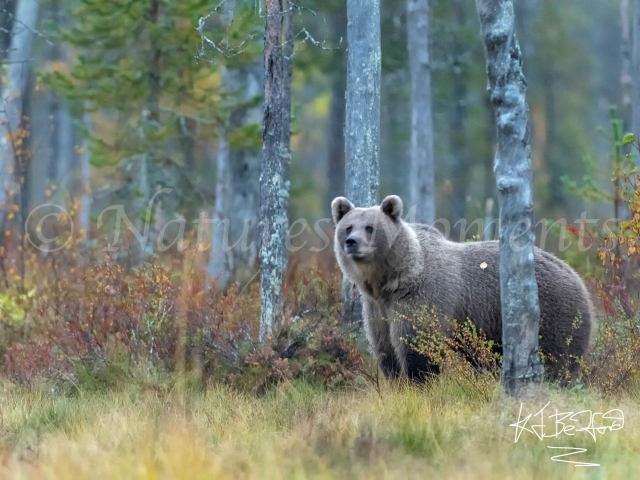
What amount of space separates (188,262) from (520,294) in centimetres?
551

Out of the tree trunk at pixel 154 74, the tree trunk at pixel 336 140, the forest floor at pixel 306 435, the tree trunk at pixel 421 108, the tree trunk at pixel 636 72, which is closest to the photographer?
the forest floor at pixel 306 435

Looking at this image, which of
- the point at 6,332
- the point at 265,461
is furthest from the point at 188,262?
the point at 265,461

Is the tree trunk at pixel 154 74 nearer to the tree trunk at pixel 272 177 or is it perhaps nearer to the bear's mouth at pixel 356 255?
the tree trunk at pixel 272 177

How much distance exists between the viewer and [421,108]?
15.2m

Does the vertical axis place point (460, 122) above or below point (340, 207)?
above

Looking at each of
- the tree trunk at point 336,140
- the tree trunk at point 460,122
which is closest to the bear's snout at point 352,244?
the tree trunk at point 336,140

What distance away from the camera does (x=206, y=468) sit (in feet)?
13.0

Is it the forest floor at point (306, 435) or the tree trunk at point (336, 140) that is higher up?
the tree trunk at point (336, 140)

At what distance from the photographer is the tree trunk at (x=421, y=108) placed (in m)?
15.0

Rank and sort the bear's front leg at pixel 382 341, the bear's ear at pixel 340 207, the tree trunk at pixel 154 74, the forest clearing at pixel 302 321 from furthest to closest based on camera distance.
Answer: the tree trunk at pixel 154 74
the bear's ear at pixel 340 207
the bear's front leg at pixel 382 341
the forest clearing at pixel 302 321

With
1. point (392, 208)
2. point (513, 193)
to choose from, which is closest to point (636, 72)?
point (392, 208)

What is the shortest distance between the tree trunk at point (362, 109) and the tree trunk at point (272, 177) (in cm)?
104
